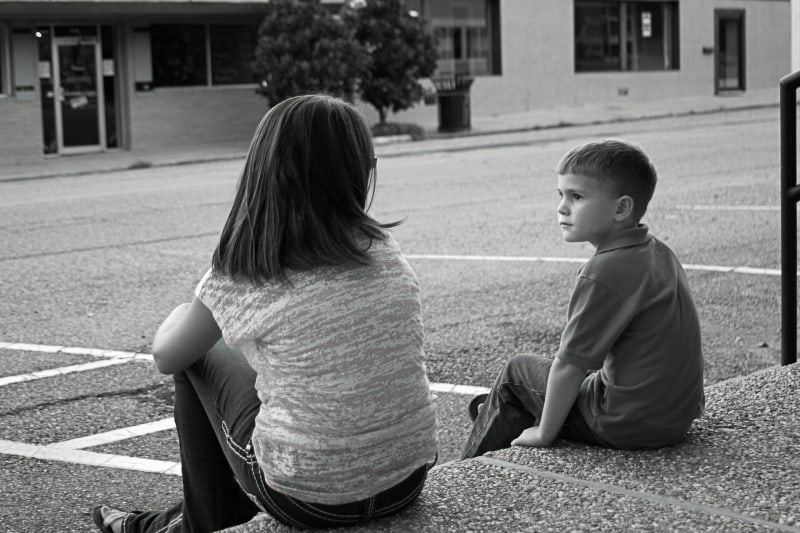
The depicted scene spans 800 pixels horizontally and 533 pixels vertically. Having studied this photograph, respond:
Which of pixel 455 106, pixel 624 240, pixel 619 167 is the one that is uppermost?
pixel 455 106

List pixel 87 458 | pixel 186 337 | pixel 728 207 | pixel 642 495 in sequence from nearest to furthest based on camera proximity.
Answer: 1. pixel 186 337
2. pixel 642 495
3. pixel 87 458
4. pixel 728 207

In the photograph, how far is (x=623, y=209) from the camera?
11.9 ft

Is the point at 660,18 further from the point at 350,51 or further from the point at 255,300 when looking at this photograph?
the point at 255,300

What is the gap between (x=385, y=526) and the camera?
320cm

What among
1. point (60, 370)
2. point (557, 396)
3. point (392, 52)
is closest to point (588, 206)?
point (557, 396)

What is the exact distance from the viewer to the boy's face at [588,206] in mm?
3586

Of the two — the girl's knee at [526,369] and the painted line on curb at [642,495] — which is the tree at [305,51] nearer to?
the girl's knee at [526,369]

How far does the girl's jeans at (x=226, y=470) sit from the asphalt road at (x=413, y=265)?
0.82 meters

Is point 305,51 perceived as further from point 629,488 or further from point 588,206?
point 629,488

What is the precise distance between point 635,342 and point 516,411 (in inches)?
22.3

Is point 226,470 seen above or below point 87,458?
above

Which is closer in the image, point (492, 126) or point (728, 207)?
point (728, 207)

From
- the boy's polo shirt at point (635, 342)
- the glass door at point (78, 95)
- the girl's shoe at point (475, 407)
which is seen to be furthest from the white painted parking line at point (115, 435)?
the glass door at point (78, 95)

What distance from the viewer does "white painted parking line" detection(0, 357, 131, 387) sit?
5863 millimetres
